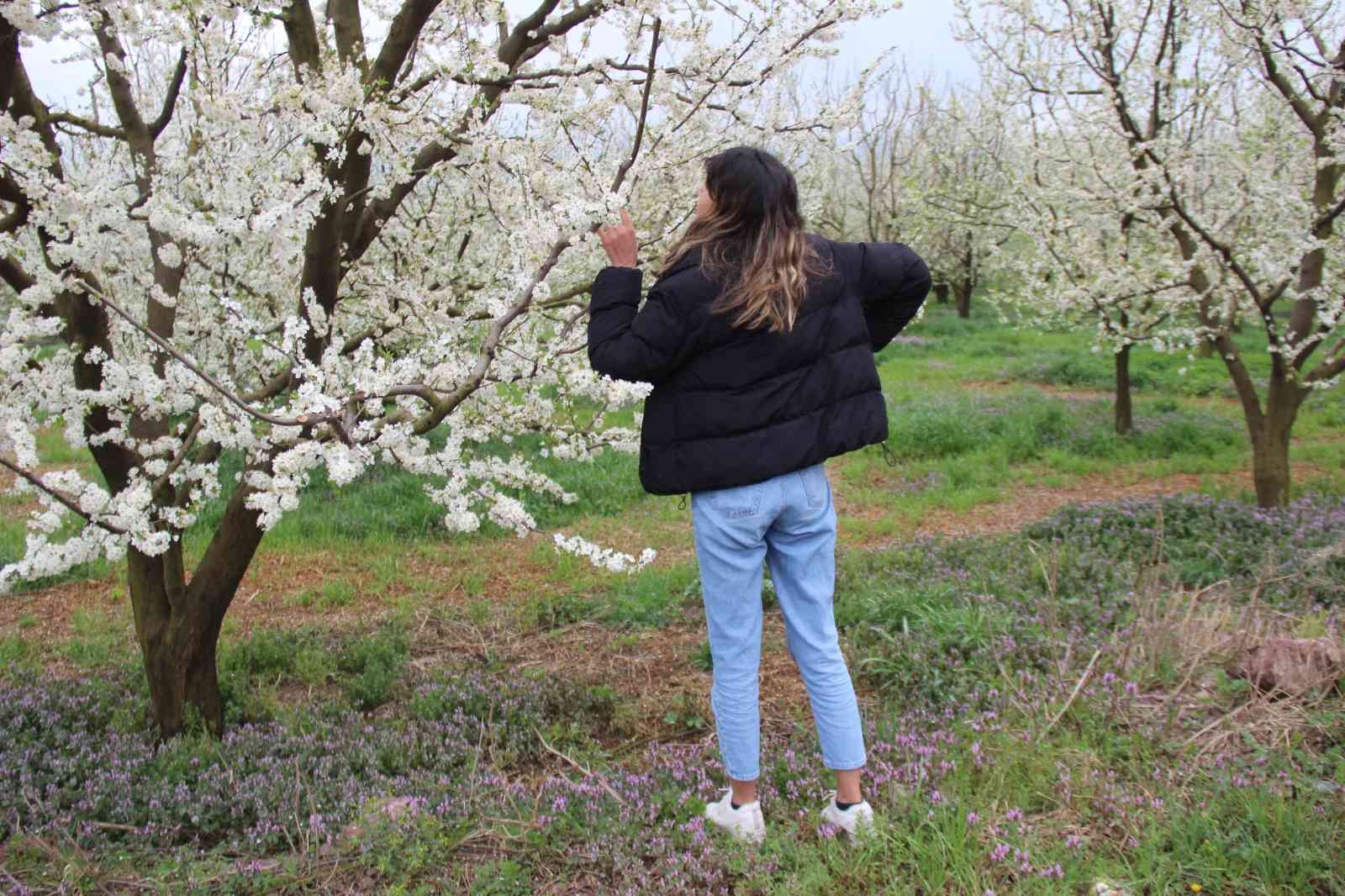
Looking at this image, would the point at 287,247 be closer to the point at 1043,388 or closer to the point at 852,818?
the point at 852,818

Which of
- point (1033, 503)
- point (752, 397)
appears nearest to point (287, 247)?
point (752, 397)

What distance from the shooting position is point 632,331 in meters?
2.60

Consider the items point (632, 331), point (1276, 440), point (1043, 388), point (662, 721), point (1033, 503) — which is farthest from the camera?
point (1043, 388)

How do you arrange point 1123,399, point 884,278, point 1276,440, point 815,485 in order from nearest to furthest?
point 815,485, point 884,278, point 1276,440, point 1123,399

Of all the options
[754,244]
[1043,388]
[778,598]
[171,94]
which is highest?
[171,94]

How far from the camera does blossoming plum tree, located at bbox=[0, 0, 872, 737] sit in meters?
3.21

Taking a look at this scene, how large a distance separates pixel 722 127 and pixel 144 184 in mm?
2907

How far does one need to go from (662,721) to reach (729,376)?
7.09 ft

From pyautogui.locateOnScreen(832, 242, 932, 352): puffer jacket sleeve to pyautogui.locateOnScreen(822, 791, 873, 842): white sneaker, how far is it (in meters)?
1.39

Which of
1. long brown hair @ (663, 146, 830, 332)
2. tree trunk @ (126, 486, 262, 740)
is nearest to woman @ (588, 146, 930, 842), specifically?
long brown hair @ (663, 146, 830, 332)

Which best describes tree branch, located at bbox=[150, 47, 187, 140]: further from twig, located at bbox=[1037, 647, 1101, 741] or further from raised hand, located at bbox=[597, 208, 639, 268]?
twig, located at bbox=[1037, 647, 1101, 741]

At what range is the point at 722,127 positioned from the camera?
5.31 metres

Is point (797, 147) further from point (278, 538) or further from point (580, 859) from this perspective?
point (278, 538)

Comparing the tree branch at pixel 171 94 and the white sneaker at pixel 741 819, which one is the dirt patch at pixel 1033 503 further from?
the tree branch at pixel 171 94
